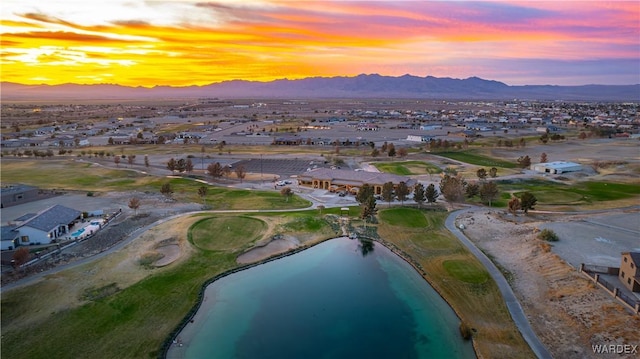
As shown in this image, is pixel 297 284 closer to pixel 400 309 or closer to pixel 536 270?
pixel 400 309

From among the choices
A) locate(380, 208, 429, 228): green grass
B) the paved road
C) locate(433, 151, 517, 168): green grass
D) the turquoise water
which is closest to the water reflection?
the turquoise water

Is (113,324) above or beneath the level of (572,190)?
beneath

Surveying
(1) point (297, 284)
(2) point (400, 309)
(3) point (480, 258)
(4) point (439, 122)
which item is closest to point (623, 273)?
(3) point (480, 258)

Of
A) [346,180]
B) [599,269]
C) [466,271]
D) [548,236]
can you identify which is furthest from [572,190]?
[466,271]

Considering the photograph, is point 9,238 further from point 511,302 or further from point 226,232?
point 511,302

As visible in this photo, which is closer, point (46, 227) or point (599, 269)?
point (599, 269)

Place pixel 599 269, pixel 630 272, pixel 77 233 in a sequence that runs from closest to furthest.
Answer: pixel 630 272, pixel 599 269, pixel 77 233

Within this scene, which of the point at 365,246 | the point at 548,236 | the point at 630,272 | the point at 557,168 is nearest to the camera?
the point at 630,272

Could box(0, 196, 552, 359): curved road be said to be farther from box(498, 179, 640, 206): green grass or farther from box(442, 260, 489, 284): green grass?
box(498, 179, 640, 206): green grass
